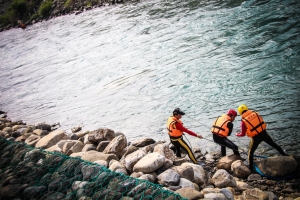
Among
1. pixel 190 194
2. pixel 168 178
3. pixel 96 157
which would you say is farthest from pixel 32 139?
pixel 190 194

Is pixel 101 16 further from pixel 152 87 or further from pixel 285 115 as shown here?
pixel 285 115

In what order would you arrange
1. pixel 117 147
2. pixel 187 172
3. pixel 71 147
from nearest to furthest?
pixel 187 172 < pixel 117 147 < pixel 71 147

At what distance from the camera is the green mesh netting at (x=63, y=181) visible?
5266 millimetres

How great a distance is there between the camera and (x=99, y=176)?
5848mm

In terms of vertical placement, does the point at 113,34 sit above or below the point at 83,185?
above

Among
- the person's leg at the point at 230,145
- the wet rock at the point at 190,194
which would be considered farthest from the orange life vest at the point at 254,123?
the wet rock at the point at 190,194

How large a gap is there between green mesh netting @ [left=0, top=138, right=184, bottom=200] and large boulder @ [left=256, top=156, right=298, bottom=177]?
159 inches

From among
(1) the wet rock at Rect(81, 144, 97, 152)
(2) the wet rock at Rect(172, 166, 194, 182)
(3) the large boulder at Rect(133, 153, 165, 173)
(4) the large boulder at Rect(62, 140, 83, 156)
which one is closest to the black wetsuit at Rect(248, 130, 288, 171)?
(2) the wet rock at Rect(172, 166, 194, 182)

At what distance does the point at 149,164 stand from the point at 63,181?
7.45 feet

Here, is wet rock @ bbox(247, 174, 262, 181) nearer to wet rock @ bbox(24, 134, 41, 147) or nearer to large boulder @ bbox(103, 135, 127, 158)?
large boulder @ bbox(103, 135, 127, 158)

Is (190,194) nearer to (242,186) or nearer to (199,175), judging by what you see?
(199,175)

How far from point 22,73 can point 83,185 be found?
82.9ft

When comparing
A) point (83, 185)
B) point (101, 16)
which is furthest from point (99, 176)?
point (101, 16)

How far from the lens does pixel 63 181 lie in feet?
19.4
